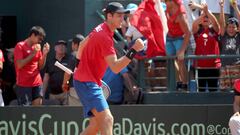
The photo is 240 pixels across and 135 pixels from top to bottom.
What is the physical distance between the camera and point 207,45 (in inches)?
477

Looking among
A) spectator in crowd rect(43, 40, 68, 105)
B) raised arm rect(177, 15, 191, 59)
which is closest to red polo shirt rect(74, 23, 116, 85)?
raised arm rect(177, 15, 191, 59)

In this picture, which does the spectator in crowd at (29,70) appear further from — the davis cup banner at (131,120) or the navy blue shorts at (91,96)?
the navy blue shorts at (91,96)

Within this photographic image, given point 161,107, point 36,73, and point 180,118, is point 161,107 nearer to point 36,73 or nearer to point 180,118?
point 180,118

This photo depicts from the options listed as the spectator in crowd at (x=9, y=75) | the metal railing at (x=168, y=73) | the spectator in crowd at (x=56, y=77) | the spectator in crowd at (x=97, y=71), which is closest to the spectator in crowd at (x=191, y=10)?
the metal railing at (x=168, y=73)

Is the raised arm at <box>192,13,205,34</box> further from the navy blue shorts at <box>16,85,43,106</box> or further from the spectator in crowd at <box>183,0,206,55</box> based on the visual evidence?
the navy blue shorts at <box>16,85,43,106</box>

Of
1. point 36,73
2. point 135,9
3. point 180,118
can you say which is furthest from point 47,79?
point 180,118

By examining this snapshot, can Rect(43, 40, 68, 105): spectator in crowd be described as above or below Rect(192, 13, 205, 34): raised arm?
below

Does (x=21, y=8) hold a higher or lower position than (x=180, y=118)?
higher

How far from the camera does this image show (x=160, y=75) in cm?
1209

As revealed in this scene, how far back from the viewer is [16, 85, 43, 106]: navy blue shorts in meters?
12.2

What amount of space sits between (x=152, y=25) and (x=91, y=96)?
3006 mm

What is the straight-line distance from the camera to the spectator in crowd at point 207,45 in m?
11.9

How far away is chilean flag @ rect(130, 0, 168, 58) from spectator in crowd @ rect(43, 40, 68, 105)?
155cm

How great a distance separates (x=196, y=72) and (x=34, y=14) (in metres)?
4.41
